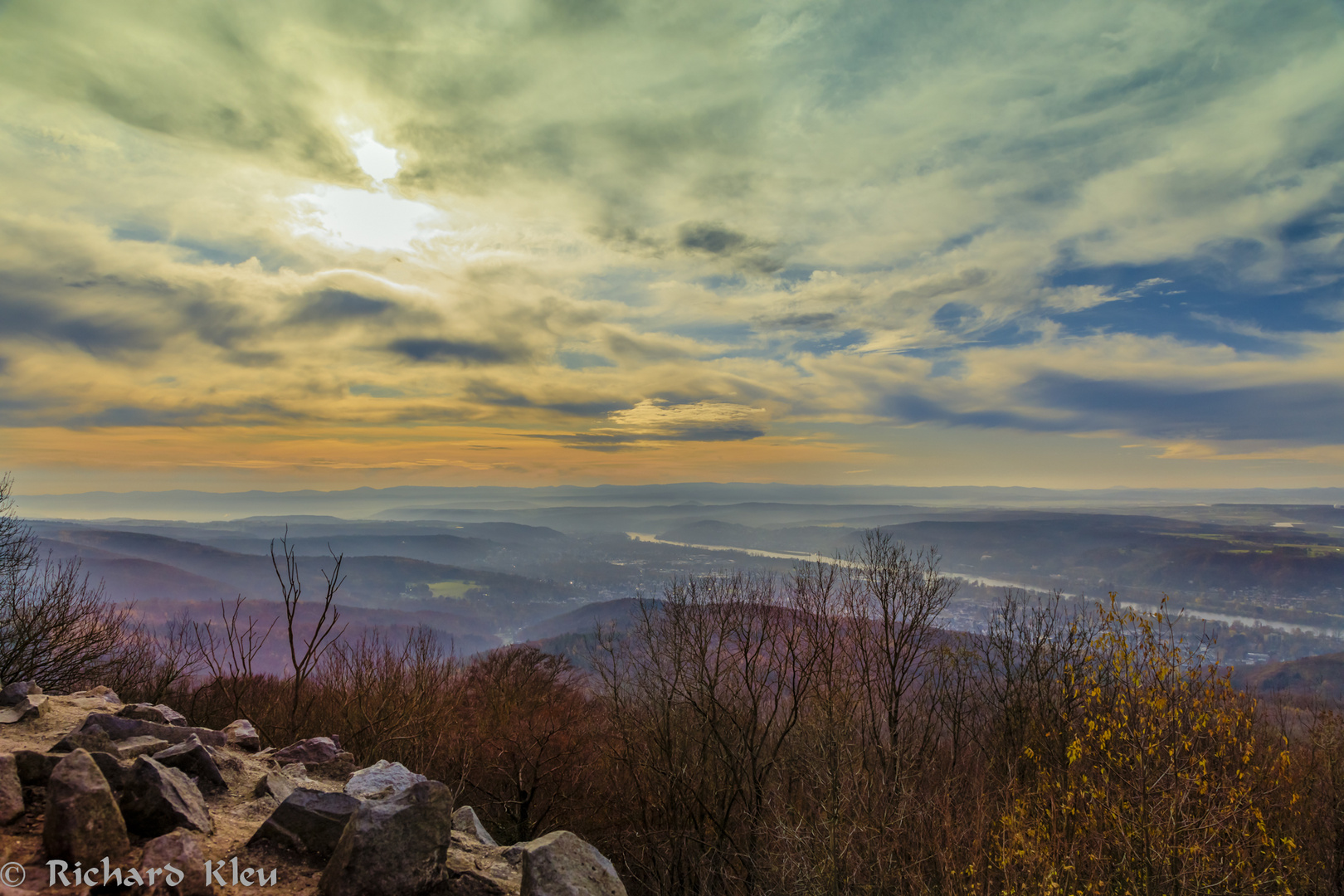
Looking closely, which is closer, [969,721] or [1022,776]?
[1022,776]

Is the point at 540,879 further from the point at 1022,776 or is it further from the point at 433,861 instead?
the point at 1022,776

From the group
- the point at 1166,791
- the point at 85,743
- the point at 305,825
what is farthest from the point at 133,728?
the point at 1166,791

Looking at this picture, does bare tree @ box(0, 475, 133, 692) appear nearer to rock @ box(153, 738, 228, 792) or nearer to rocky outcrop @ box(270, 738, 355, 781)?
rocky outcrop @ box(270, 738, 355, 781)

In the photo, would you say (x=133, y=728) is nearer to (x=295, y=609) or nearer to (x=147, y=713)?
(x=147, y=713)

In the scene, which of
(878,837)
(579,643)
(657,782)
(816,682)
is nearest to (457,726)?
(657,782)

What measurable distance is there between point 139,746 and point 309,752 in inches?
150

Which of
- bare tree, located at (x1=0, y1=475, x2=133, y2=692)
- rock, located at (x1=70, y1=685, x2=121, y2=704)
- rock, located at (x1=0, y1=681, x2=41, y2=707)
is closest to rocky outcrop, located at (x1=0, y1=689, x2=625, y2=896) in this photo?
rock, located at (x1=0, y1=681, x2=41, y2=707)

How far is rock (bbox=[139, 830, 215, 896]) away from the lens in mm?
5363

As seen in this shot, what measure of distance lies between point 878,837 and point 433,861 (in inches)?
676

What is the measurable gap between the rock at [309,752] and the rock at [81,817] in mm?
5737

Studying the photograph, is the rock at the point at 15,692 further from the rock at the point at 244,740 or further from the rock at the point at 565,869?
the rock at the point at 565,869

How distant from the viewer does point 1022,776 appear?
2764 centimetres

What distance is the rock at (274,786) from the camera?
8039 mm

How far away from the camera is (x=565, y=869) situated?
297 inches
